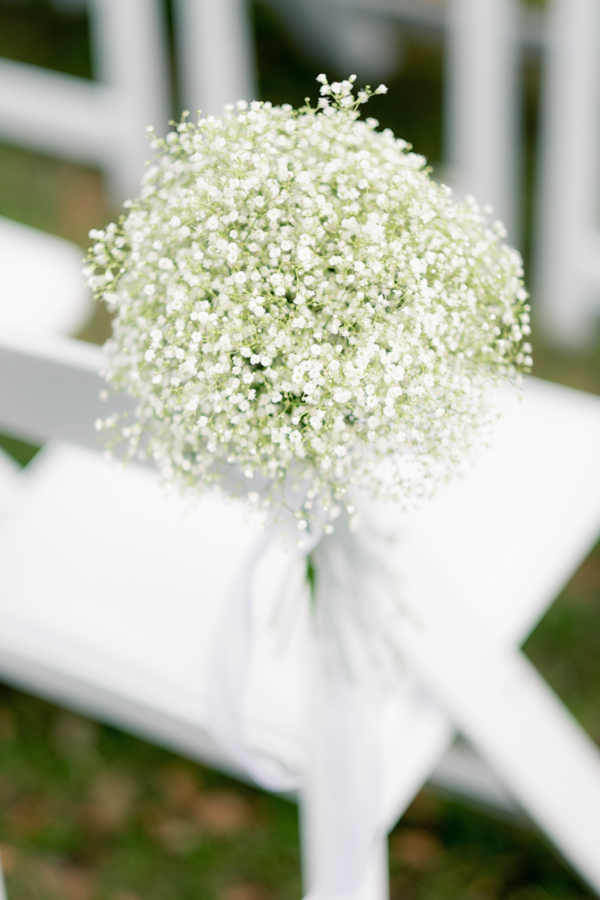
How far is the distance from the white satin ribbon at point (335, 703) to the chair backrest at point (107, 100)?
340 centimetres

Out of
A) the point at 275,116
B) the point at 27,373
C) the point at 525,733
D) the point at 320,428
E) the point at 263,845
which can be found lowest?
the point at 263,845

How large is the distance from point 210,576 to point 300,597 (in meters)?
0.47

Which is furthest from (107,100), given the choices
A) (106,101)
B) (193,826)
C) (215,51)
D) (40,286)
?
(193,826)

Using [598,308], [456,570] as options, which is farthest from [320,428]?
[598,308]

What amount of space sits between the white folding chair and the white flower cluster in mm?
150

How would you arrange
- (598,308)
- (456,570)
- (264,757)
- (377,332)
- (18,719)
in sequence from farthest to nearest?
(598,308), (18,719), (456,570), (264,757), (377,332)

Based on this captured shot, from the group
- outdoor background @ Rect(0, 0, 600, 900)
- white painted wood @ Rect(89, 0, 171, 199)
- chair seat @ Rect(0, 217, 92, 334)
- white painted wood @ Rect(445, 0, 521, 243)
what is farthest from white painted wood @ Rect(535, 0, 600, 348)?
chair seat @ Rect(0, 217, 92, 334)

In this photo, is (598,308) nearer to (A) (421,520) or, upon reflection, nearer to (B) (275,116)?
(A) (421,520)

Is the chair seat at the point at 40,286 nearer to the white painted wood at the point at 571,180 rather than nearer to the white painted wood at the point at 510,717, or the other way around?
the white painted wood at the point at 510,717

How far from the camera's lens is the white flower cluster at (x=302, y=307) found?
848mm

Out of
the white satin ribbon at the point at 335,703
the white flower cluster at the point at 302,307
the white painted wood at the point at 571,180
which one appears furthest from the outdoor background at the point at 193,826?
the white painted wood at the point at 571,180

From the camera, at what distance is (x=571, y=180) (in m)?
3.27

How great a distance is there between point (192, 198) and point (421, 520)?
88 centimetres

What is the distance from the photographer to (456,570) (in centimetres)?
155
